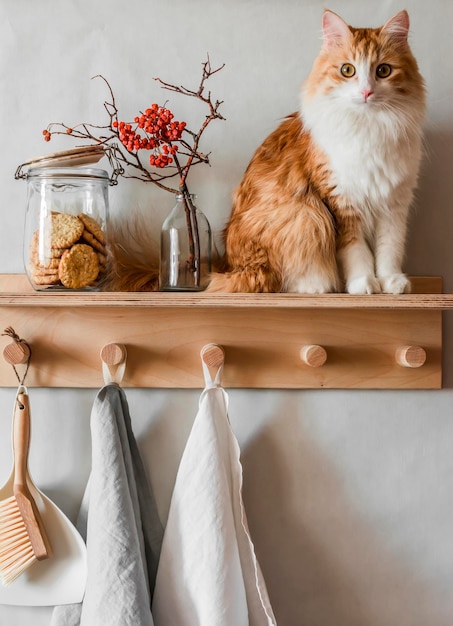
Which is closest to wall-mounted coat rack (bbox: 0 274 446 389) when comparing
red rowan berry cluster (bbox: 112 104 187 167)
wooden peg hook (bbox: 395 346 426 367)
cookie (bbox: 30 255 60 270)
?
wooden peg hook (bbox: 395 346 426 367)

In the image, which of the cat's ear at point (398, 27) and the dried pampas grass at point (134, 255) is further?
the dried pampas grass at point (134, 255)

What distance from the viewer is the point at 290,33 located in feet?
3.16

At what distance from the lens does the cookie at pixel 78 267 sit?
0.80 meters

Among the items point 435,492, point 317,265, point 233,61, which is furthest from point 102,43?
point 435,492

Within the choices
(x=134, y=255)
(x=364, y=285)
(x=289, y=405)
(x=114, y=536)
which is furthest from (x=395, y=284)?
(x=114, y=536)

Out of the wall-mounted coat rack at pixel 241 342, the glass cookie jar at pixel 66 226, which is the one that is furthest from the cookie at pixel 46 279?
the wall-mounted coat rack at pixel 241 342

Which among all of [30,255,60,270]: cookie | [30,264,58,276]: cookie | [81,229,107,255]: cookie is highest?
[81,229,107,255]: cookie

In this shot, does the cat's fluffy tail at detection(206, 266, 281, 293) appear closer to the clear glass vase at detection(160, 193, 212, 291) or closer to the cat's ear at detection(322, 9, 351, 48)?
the clear glass vase at detection(160, 193, 212, 291)

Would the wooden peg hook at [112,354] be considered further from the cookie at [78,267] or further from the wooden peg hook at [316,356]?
the wooden peg hook at [316,356]

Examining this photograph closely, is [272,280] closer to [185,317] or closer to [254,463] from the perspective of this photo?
[185,317]

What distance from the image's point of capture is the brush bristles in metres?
0.89

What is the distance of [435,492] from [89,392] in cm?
54

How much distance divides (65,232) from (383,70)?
1.45 feet

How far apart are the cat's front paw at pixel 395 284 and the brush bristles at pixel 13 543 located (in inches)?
22.8
